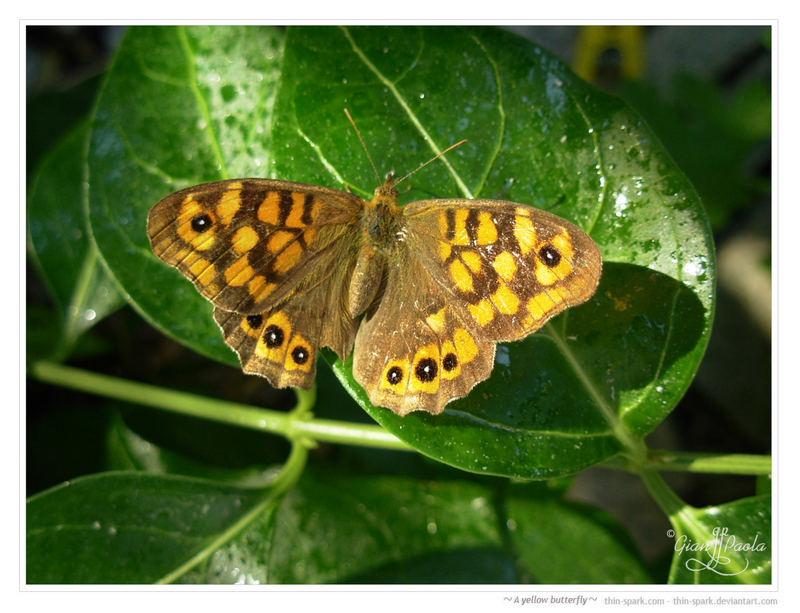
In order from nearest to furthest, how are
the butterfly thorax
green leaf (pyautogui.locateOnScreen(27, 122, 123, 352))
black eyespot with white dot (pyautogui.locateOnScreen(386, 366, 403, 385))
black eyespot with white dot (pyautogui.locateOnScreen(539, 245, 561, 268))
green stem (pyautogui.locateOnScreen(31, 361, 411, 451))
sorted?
black eyespot with white dot (pyautogui.locateOnScreen(539, 245, 561, 268)), black eyespot with white dot (pyautogui.locateOnScreen(386, 366, 403, 385)), the butterfly thorax, green stem (pyautogui.locateOnScreen(31, 361, 411, 451)), green leaf (pyautogui.locateOnScreen(27, 122, 123, 352))

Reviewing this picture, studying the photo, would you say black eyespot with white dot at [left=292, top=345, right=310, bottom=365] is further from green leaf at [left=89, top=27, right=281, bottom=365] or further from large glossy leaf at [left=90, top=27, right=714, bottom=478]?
green leaf at [left=89, top=27, right=281, bottom=365]

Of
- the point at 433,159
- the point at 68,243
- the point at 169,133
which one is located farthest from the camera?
the point at 68,243

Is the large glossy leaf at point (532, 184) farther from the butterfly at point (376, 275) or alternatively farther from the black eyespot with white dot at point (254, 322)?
the black eyespot with white dot at point (254, 322)

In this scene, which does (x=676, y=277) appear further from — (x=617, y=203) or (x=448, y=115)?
(x=448, y=115)

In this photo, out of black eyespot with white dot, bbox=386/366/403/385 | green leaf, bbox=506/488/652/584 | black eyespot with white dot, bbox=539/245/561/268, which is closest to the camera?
black eyespot with white dot, bbox=539/245/561/268

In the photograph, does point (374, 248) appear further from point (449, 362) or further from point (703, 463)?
point (703, 463)

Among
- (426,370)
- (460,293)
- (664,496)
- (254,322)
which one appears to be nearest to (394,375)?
(426,370)

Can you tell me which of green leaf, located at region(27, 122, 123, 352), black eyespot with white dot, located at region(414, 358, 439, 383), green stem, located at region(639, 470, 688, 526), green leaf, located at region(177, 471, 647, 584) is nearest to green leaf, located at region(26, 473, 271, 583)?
green leaf, located at region(177, 471, 647, 584)
